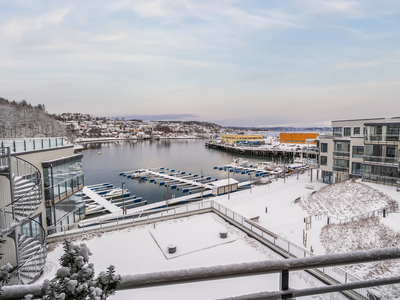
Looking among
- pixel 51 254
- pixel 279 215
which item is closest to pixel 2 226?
pixel 51 254

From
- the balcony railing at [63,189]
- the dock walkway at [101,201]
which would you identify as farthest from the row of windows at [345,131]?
the balcony railing at [63,189]

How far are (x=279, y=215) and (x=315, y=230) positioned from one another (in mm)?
3063

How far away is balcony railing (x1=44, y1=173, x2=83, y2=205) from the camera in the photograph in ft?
33.3

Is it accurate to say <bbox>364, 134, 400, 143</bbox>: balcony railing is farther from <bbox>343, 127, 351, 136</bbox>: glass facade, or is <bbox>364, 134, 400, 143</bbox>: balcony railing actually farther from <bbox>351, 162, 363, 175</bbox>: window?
<bbox>343, 127, 351, 136</bbox>: glass facade

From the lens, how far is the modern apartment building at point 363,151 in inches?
679

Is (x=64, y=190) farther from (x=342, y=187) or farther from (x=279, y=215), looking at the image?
(x=342, y=187)

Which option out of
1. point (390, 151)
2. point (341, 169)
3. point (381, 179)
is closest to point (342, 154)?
point (341, 169)

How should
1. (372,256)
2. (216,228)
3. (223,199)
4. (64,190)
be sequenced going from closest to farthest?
(372,256), (216,228), (64,190), (223,199)

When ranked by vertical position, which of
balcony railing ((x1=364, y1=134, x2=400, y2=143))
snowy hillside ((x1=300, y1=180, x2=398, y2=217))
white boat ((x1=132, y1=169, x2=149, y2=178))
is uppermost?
balcony railing ((x1=364, y1=134, x2=400, y2=143))

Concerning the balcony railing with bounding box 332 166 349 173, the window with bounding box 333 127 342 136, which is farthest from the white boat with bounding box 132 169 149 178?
the window with bounding box 333 127 342 136

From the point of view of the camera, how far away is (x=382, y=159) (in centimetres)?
1758

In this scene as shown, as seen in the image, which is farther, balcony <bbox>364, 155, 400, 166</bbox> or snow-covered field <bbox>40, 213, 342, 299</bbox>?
balcony <bbox>364, 155, 400, 166</bbox>

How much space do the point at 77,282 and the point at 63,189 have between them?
1150cm

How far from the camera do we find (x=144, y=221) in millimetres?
10859
